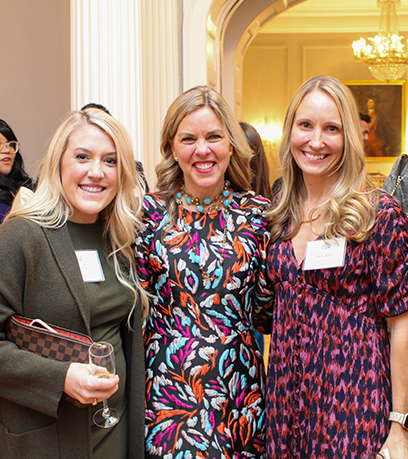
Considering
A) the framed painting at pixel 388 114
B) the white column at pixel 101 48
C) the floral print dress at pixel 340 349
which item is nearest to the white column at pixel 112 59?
the white column at pixel 101 48

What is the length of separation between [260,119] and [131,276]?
8.74 metres

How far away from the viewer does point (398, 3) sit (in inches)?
329

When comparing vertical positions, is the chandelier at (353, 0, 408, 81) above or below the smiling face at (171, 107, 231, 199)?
above

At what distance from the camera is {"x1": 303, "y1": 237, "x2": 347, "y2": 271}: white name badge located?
1722mm

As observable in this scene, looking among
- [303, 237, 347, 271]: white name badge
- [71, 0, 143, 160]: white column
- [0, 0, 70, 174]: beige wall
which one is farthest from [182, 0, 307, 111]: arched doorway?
[303, 237, 347, 271]: white name badge

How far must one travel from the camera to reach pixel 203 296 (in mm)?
1886

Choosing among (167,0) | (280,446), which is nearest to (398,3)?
(167,0)

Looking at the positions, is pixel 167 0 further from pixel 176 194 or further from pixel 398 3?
pixel 398 3

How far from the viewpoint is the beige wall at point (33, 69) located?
3.90 meters

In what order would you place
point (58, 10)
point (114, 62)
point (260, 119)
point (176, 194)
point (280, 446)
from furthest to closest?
point (260, 119)
point (58, 10)
point (114, 62)
point (176, 194)
point (280, 446)

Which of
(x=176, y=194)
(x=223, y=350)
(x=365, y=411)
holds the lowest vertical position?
(x=365, y=411)

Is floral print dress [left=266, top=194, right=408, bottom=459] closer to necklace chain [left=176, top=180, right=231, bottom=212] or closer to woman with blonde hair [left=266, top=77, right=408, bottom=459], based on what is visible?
woman with blonde hair [left=266, top=77, right=408, bottom=459]

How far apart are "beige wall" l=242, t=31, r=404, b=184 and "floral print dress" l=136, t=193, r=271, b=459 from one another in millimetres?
8419

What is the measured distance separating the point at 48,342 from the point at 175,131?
36.1 inches
